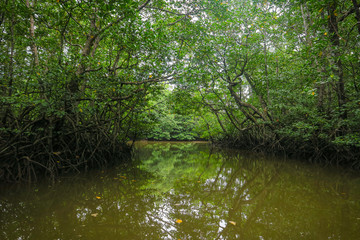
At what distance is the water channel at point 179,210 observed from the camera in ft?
6.61

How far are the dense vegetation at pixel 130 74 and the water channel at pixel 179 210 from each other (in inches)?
57.4

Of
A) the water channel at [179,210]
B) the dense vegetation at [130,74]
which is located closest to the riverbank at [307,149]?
the dense vegetation at [130,74]

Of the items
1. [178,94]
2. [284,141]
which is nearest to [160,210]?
[178,94]

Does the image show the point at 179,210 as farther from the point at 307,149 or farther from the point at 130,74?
the point at 307,149

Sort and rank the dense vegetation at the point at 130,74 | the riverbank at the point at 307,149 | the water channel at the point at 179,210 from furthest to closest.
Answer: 1. the riverbank at the point at 307,149
2. the dense vegetation at the point at 130,74
3. the water channel at the point at 179,210

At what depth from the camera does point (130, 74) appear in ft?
21.7

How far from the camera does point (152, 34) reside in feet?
16.8

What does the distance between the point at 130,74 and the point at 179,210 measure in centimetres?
523

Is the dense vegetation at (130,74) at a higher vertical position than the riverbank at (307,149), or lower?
higher

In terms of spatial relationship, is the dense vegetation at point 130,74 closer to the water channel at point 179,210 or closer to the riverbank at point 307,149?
the riverbank at point 307,149

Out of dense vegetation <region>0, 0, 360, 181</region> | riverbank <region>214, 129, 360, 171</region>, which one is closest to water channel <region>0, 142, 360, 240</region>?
dense vegetation <region>0, 0, 360, 181</region>

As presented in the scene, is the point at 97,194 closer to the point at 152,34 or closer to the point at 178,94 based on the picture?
the point at 152,34

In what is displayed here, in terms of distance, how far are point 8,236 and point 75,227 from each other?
0.58 meters

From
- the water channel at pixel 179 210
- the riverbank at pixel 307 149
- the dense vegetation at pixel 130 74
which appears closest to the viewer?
the water channel at pixel 179 210
